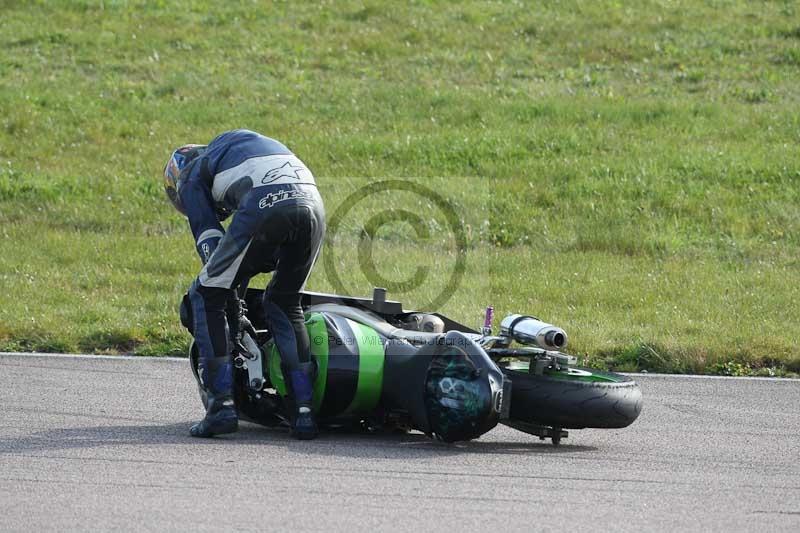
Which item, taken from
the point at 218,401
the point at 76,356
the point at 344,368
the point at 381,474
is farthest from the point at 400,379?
the point at 76,356

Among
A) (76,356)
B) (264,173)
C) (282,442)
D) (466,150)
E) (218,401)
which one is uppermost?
(264,173)

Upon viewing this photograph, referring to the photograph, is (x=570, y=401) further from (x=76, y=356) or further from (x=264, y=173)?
(x=76, y=356)

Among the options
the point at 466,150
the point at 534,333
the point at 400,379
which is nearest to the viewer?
the point at 534,333

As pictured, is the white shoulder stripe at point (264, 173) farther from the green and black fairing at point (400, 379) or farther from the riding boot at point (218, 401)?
the riding boot at point (218, 401)

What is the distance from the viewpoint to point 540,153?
17.5 metres

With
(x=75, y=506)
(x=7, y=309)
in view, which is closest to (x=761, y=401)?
(x=75, y=506)

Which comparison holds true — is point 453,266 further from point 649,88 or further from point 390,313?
point 649,88

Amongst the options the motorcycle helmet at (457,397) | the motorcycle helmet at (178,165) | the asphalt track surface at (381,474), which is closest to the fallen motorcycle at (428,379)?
the motorcycle helmet at (457,397)

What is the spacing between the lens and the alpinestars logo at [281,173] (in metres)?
6.87

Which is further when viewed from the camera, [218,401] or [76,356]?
[76,356]

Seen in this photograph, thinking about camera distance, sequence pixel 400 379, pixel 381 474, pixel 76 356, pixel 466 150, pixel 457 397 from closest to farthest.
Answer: pixel 381 474 < pixel 457 397 < pixel 400 379 < pixel 76 356 < pixel 466 150

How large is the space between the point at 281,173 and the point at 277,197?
0.55 feet

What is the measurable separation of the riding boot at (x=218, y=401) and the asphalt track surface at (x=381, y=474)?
95mm

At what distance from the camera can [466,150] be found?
17.4 meters
